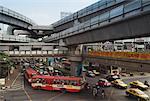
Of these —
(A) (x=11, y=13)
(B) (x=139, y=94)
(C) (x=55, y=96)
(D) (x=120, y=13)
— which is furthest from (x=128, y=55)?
(A) (x=11, y=13)

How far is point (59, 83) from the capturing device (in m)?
37.2

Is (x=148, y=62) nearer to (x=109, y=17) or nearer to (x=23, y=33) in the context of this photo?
(x=109, y=17)

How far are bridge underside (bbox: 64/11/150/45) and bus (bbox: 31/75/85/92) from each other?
284 inches

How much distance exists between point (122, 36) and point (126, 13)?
10.0 ft

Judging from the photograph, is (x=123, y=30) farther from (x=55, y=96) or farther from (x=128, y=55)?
(x=55, y=96)

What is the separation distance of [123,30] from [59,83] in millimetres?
16641

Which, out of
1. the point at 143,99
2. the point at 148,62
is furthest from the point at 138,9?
the point at 143,99

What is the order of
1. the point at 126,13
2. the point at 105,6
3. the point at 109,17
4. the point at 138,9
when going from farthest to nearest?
1. the point at 105,6
2. the point at 109,17
3. the point at 126,13
4. the point at 138,9

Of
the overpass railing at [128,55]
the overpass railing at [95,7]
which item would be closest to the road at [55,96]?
the overpass railing at [128,55]

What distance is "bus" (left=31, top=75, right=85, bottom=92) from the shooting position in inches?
1436

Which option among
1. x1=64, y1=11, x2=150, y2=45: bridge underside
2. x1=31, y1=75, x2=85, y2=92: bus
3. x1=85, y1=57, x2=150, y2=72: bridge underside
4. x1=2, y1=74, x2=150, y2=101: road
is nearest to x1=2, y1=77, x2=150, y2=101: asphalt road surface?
x1=2, y1=74, x2=150, y2=101: road

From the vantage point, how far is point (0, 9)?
1940 inches

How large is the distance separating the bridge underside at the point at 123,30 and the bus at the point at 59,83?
7.20 metres

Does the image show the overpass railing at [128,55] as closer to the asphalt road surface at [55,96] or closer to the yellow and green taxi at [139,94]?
the yellow and green taxi at [139,94]
